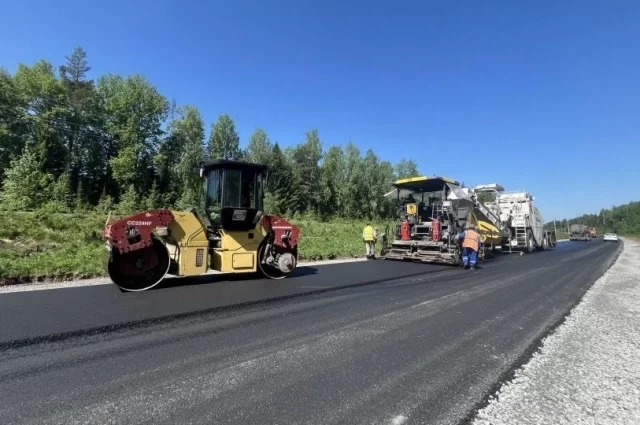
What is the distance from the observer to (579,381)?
312 cm

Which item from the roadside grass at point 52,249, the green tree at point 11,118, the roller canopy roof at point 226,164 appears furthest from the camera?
the green tree at point 11,118

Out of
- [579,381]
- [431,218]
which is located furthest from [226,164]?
[431,218]

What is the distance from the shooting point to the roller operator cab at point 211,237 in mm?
6512

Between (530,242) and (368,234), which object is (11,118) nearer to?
(368,234)

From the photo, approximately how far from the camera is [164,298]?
584 centimetres

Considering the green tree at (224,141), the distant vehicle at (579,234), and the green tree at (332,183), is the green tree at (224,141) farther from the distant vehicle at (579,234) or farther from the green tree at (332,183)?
the distant vehicle at (579,234)

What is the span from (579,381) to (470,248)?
25.7 feet

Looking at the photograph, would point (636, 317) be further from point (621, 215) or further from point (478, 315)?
point (621, 215)

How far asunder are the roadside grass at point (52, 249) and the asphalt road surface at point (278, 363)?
2061mm

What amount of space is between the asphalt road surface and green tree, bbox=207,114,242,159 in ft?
124

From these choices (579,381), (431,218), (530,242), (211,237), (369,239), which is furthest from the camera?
(530,242)

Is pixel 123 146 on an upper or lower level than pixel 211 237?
upper

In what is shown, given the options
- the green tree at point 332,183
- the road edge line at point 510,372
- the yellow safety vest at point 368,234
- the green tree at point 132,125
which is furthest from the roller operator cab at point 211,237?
the green tree at point 332,183

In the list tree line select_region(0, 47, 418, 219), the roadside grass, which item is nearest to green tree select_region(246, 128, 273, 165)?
tree line select_region(0, 47, 418, 219)
